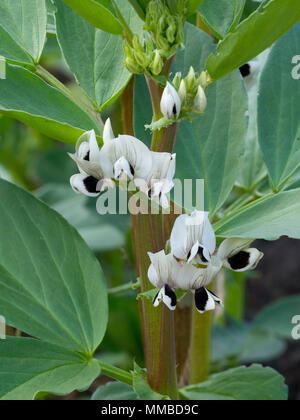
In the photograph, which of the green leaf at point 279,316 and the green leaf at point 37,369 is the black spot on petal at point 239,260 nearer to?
the green leaf at point 37,369

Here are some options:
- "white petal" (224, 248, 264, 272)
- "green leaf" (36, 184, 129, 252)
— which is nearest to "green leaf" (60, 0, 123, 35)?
"white petal" (224, 248, 264, 272)

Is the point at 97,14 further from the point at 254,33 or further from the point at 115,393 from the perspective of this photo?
the point at 115,393

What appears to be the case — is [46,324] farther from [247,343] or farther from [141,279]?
[247,343]

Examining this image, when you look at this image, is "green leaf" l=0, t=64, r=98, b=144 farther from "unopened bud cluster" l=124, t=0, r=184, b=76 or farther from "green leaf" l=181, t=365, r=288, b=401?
"green leaf" l=181, t=365, r=288, b=401

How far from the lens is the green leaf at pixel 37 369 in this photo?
22.2 inches

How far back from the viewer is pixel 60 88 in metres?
0.59

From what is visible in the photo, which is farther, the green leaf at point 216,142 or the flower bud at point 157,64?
the green leaf at point 216,142

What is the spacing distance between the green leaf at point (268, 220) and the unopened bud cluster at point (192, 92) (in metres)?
0.10

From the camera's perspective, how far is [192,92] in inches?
19.2

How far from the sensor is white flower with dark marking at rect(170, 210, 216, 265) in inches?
19.4

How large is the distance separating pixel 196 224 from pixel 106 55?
0.21 meters

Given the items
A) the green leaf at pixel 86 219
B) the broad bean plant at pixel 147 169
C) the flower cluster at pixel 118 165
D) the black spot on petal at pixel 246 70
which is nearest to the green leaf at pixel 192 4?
the broad bean plant at pixel 147 169

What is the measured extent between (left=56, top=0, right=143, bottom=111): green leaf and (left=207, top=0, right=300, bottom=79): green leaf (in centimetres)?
12

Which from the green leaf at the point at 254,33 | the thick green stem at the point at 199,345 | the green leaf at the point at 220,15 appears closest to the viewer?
the green leaf at the point at 254,33
